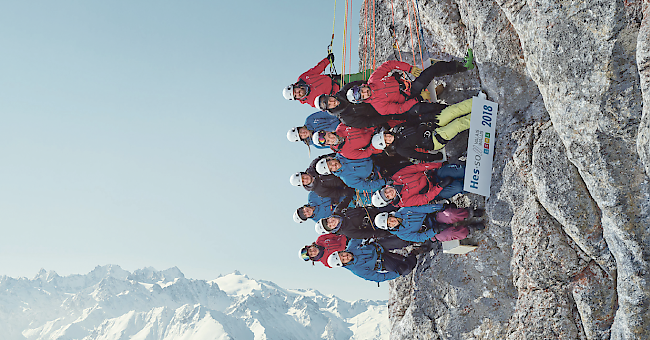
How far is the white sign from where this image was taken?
8758 mm

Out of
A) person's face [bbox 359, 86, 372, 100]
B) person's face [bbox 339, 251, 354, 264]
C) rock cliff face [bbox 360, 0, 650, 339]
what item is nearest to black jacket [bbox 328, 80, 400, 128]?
person's face [bbox 359, 86, 372, 100]

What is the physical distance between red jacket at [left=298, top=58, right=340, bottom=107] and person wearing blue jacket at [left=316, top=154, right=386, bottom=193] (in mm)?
2026

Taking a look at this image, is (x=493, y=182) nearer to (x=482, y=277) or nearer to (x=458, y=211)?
(x=458, y=211)

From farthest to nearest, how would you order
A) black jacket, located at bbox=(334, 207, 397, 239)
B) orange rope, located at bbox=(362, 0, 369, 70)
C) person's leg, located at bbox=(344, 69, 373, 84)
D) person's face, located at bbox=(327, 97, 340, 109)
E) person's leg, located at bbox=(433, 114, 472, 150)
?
orange rope, located at bbox=(362, 0, 369, 70), person's leg, located at bbox=(344, 69, 373, 84), black jacket, located at bbox=(334, 207, 397, 239), person's face, located at bbox=(327, 97, 340, 109), person's leg, located at bbox=(433, 114, 472, 150)

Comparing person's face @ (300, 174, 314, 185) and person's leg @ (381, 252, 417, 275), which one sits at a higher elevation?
person's face @ (300, 174, 314, 185)

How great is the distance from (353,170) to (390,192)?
4.12 ft

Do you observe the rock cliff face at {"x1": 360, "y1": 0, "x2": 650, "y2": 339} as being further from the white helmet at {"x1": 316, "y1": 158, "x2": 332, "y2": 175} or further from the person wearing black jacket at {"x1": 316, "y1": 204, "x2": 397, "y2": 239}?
the white helmet at {"x1": 316, "y1": 158, "x2": 332, "y2": 175}

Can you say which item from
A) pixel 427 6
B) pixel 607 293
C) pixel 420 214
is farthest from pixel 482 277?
pixel 427 6

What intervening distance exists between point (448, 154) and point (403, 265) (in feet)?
9.00

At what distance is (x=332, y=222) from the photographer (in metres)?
9.65

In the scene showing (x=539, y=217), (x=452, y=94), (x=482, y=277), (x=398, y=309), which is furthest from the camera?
(x=398, y=309)

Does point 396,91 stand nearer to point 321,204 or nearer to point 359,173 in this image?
point 359,173

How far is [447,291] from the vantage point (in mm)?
10820

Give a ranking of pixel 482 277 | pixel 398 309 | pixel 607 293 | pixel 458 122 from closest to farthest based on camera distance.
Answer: pixel 607 293 < pixel 458 122 < pixel 482 277 < pixel 398 309
